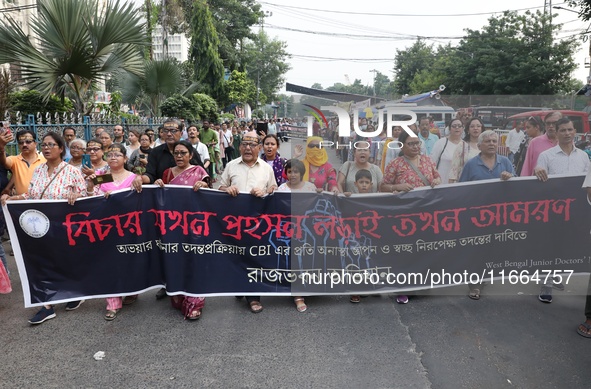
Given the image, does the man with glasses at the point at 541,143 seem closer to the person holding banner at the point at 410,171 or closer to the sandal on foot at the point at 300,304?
the person holding banner at the point at 410,171

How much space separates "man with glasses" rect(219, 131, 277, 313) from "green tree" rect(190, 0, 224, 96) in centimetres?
2080

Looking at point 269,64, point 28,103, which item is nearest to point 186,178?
point 28,103

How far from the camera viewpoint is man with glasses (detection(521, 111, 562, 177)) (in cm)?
482

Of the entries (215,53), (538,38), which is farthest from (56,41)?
(538,38)

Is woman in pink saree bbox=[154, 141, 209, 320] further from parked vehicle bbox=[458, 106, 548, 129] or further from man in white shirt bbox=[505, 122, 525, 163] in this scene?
parked vehicle bbox=[458, 106, 548, 129]

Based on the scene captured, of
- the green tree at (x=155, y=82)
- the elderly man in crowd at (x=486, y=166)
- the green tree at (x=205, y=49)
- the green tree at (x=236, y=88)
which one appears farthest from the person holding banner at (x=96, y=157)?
the green tree at (x=236, y=88)

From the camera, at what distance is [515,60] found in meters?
26.4

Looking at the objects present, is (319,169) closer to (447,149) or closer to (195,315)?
(195,315)

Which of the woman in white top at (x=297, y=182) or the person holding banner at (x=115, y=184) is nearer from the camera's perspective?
the person holding banner at (x=115, y=184)

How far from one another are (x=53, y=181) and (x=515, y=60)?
27613 millimetres

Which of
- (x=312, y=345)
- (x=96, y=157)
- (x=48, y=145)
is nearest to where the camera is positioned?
(x=312, y=345)

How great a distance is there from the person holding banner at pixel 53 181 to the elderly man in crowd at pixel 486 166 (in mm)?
3767

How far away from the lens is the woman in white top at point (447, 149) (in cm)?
557

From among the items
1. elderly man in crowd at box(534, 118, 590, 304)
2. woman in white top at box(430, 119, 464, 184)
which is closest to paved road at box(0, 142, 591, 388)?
elderly man in crowd at box(534, 118, 590, 304)
